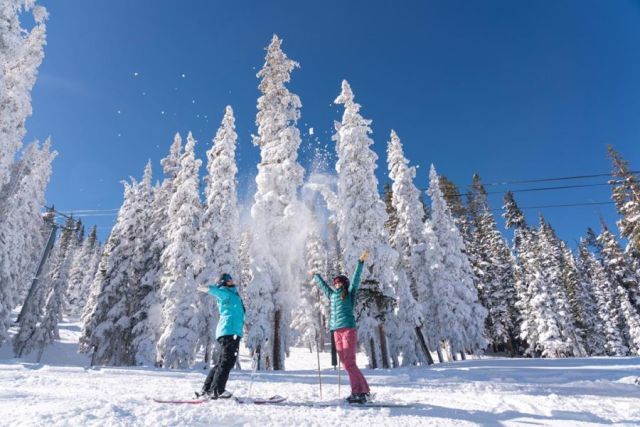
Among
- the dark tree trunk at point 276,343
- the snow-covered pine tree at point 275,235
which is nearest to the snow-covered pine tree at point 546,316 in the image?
the snow-covered pine tree at point 275,235

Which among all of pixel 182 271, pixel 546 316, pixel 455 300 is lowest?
pixel 546 316

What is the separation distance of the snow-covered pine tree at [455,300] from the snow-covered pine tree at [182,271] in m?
18.3

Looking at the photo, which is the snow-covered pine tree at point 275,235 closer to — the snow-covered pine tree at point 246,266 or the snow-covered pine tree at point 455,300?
the snow-covered pine tree at point 246,266

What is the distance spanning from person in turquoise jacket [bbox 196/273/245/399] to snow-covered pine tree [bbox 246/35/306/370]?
14.1 meters

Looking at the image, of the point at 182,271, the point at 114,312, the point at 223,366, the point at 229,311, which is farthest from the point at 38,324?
the point at 223,366

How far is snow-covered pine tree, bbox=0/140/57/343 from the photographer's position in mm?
24109

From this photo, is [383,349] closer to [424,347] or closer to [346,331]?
[424,347]

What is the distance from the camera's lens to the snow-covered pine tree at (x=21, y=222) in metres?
24.1

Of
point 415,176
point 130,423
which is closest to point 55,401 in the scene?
point 130,423

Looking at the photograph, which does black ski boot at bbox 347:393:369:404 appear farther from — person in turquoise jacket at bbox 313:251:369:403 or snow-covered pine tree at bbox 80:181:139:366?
snow-covered pine tree at bbox 80:181:139:366

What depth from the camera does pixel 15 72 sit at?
72.7 ft

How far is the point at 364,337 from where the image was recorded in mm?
22938

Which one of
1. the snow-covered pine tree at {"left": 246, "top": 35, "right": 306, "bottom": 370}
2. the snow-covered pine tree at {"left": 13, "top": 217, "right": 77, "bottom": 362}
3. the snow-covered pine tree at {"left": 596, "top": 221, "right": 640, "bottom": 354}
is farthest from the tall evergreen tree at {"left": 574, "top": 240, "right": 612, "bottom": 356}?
the snow-covered pine tree at {"left": 13, "top": 217, "right": 77, "bottom": 362}

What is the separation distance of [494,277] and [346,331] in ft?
132
